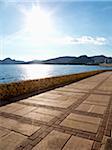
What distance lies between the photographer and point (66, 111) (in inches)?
265

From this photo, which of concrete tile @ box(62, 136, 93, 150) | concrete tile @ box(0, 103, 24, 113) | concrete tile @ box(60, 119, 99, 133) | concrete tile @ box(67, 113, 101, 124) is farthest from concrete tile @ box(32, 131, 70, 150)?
concrete tile @ box(0, 103, 24, 113)

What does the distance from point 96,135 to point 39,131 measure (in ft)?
5.71

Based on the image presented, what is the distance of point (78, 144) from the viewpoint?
158 inches

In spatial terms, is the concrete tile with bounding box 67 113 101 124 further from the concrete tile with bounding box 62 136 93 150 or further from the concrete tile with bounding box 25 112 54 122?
the concrete tile with bounding box 62 136 93 150

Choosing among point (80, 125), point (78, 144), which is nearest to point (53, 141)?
point (78, 144)

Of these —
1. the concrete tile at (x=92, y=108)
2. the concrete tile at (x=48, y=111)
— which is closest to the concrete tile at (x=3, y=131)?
the concrete tile at (x=48, y=111)

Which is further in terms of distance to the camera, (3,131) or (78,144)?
(3,131)

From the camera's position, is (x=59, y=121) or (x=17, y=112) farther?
(x=17, y=112)

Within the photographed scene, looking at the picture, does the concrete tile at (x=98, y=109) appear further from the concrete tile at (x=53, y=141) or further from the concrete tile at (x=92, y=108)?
the concrete tile at (x=53, y=141)

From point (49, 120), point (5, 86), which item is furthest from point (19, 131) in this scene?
point (5, 86)

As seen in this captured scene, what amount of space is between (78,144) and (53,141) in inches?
26.9

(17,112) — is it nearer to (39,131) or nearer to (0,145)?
(39,131)

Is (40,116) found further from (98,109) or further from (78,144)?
(98,109)

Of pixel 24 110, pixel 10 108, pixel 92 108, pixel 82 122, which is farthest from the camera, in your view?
pixel 92 108
